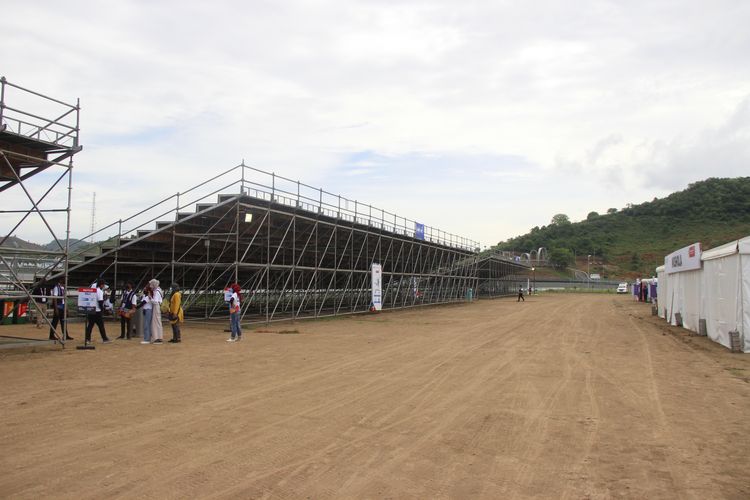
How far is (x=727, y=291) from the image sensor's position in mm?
13469

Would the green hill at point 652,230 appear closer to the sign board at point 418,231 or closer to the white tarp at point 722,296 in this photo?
the sign board at point 418,231

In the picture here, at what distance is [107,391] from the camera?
7.57 meters

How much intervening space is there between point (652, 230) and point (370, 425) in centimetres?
11796

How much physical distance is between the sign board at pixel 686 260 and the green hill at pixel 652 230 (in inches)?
3101

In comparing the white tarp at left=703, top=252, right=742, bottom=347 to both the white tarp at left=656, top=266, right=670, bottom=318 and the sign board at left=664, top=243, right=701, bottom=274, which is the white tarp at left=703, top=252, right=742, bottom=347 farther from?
the white tarp at left=656, top=266, right=670, bottom=318

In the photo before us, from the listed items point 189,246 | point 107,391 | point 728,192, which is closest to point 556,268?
point 728,192

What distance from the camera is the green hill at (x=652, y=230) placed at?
95.8m

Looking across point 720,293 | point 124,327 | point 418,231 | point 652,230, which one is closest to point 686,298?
point 720,293

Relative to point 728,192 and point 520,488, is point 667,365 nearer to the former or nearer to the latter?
point 520,488

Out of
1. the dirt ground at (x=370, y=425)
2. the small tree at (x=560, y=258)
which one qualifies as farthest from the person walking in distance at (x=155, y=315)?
the small tree at (x=560, y=258)

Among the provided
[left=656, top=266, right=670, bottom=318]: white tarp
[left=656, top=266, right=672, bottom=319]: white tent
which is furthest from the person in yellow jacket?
[left=656, top=266, right=670, bottom=318]: white tarp

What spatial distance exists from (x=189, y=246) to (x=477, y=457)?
56.3ft

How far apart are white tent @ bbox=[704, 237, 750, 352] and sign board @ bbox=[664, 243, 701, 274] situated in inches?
18.6

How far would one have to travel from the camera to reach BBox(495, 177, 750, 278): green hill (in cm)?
9581
